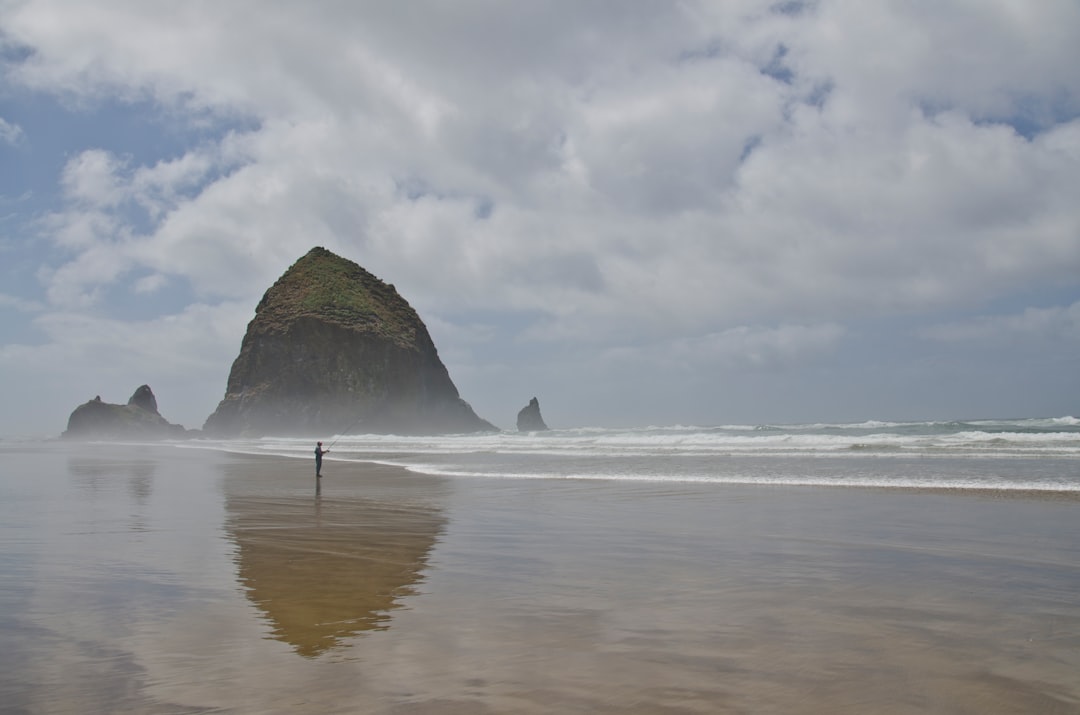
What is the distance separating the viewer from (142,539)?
9422 millimetres

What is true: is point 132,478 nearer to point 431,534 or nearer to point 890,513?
point 431,534

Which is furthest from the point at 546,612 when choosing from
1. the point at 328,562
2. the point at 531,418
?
the point at 531,418

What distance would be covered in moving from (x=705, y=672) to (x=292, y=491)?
14726 millimetres

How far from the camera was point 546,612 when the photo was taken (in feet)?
19.0

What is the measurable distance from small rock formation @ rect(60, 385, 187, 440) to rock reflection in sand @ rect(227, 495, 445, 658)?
107684 millimetres

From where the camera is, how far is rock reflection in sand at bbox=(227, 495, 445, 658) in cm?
550

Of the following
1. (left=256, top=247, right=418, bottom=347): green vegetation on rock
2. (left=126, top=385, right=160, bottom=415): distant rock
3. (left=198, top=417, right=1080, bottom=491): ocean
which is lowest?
(left=198, top=417, right=1080, bottom=491): ocean

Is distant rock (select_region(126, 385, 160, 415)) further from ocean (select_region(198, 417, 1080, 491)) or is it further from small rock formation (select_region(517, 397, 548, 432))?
ocean (select_region(198, 417, 1080, 491))

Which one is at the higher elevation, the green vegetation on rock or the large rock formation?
the green vegetation on rock

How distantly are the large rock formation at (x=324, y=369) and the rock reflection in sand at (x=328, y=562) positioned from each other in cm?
6995

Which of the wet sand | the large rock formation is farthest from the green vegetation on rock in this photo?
the wet sand

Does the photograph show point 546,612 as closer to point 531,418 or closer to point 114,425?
point 531,418

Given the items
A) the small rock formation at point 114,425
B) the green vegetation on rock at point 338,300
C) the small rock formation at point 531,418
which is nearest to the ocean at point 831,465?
the green vegetation on rock at point 338,300

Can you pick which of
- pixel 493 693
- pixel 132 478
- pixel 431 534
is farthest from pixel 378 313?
pixel 493 693
